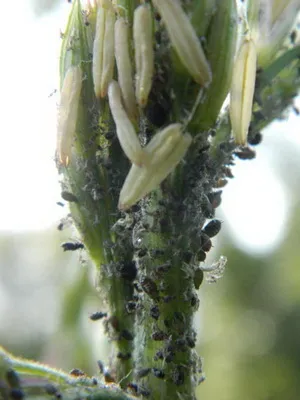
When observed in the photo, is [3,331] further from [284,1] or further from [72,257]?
[284,1]

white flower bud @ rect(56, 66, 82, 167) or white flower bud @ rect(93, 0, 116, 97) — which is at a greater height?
white flower bud @ rect(93, 0, 116, 97)

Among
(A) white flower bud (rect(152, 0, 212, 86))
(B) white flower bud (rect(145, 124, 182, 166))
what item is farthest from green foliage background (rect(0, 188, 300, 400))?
(A) white flower bud (rect(152, 0, 212, 86))

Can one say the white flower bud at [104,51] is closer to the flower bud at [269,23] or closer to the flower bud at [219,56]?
the flower bud at [219,56]

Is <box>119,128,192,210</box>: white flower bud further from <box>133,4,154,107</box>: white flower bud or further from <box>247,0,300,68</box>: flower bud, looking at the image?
Answer: <box>247,0,300,68</box>: flower bud

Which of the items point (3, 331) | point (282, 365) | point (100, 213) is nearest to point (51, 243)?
point (3, 331)

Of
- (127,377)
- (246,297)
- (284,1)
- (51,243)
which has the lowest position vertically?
(127,377)
